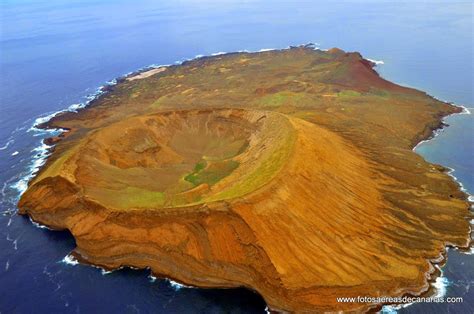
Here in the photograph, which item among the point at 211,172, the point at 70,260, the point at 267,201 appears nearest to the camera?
the point at 267,201

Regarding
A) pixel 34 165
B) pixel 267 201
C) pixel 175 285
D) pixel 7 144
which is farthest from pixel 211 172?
pixel 7 144

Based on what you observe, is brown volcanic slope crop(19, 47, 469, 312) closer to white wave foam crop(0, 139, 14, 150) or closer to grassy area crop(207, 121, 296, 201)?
grassy area crop(207, 121, 296, 201)

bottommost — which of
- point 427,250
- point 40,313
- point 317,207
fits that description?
point 40,313

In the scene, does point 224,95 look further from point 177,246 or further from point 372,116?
point 177,246

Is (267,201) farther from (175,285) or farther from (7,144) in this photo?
(7,144)

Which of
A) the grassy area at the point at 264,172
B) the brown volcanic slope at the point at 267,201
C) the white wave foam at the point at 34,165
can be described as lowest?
the white wave foam at the point at 34,165

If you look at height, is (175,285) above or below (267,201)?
below

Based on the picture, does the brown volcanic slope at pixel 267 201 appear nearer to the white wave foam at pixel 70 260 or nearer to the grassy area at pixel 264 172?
the grassy area at pixel 264 172

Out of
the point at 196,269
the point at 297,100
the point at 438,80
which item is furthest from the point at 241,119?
the point at 438,80

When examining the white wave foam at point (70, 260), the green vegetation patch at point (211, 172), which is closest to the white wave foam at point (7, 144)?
the white wave foam at point (70, 260)
